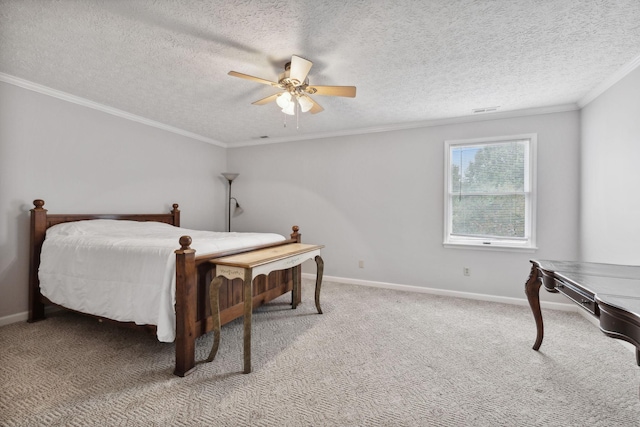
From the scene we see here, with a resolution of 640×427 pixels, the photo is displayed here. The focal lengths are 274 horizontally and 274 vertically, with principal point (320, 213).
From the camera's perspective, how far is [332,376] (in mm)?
1866

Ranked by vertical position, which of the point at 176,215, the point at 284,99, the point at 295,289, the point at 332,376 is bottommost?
the point at 332,376

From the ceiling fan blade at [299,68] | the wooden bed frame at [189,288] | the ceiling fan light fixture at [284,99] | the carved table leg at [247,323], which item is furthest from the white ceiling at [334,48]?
the carved table leg at [247,323]

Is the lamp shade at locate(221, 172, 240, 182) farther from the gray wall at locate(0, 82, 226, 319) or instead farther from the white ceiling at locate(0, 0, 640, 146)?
the white ceiling at locate(0, 0, 640, 146)

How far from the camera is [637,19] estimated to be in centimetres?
170

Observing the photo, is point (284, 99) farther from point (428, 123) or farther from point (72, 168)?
point (72, 168)

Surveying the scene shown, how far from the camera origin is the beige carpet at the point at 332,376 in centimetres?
150

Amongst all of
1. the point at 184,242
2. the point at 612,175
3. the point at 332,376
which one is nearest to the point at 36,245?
the point at 184,242

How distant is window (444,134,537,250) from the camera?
3324 millimetres

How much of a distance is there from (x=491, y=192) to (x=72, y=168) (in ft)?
16.2

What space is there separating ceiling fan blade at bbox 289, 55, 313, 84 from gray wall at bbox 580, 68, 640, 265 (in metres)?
2.61

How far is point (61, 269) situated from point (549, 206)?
5.10 m

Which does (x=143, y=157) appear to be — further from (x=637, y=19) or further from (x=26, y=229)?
(x=637, y=19)

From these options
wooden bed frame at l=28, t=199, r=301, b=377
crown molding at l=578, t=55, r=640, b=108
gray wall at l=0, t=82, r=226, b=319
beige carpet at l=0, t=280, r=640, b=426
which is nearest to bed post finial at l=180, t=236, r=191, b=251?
wooden bed frame at l=28, t=199, r=301, b=377

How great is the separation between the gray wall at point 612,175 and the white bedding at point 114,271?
318 cm
